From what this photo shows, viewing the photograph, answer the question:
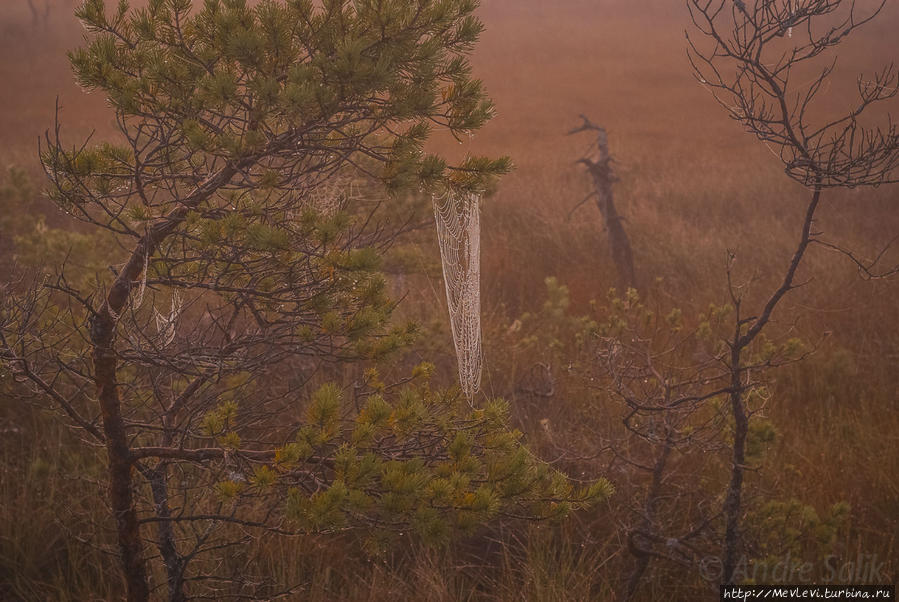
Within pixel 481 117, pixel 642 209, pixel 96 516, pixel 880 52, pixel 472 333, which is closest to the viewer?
pixel 481 117

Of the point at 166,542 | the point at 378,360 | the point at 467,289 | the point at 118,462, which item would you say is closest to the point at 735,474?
the point at 378,360

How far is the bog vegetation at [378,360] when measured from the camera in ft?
6.03

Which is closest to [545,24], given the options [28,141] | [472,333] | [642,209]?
[642,209]

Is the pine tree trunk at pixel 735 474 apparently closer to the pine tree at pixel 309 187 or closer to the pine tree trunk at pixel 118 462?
the pine tree at pixel 309 187

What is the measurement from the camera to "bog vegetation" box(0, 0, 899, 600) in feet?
6.03

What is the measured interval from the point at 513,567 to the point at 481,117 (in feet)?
8.26

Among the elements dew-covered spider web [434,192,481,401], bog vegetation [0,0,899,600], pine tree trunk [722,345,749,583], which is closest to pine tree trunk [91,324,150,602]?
bog vegetation [0,0,899,600]

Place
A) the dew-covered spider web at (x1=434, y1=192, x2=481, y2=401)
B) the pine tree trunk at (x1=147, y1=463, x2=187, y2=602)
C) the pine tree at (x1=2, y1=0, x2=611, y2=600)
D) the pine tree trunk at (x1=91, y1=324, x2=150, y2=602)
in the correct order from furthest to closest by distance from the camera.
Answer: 1. the dew-covered spider web at (x1=434, y1=192, x2=481, y2=401)
2. the pine tree trunk at (x1=147, y1=463, x2=187, y2=602)
3. the pine tree trunk at (x1=91, y1=324, x2=150, y2=602)
4. the pine tree at (x1=2, y1=0, x2=611, y2=600)

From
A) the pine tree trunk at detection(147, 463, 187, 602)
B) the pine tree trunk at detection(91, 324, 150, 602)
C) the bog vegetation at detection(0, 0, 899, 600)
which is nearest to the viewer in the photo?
the bog vegetation at detection(0, 0, 899, 600)

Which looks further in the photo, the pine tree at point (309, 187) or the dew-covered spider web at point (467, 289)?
the dew-covered spider web at point (467, 289)

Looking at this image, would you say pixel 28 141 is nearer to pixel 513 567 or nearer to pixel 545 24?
pixel 513 567

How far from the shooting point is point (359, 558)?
3365 mm

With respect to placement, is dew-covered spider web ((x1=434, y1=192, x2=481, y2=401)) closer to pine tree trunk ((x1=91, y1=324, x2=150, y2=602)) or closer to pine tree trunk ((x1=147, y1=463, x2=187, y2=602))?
pine tree trunk ((x1=147, y1=463, x2=187, y2=602))

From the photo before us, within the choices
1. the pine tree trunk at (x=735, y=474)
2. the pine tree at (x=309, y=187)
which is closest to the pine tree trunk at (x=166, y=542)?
the pine tree at (x=309, y=187)
